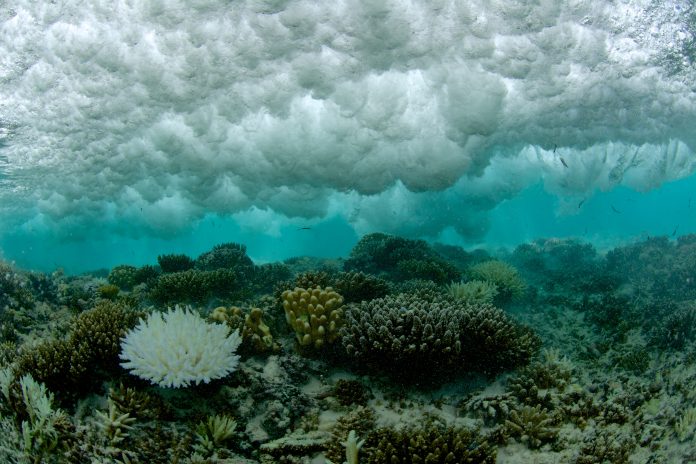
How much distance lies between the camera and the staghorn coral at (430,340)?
5.46 meters

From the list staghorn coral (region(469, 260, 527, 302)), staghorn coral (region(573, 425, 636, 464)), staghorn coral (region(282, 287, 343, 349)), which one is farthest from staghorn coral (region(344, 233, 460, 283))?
staghorn coral (region(573, 425, 636, 464))

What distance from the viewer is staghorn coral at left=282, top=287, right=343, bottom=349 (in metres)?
6.12

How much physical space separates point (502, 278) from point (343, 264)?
21.1 feet

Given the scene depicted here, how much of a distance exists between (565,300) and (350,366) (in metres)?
8.98

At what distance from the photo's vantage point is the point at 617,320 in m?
9.34

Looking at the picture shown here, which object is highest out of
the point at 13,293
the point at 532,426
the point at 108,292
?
the point at 108,292

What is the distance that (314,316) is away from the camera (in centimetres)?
614

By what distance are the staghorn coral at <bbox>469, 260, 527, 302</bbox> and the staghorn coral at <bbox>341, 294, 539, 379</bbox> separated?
20.5 ft

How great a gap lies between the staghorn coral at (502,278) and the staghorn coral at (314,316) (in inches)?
292

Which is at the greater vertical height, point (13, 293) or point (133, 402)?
point (13, 293)

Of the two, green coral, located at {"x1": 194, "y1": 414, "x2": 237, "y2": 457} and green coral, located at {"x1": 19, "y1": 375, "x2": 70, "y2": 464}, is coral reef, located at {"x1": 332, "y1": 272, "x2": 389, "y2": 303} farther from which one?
green coral, located at {"x1": 19, "y1": 375, "x2": 70, "y2": 464}

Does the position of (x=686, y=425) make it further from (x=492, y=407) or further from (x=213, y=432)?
(x=213, y=432)

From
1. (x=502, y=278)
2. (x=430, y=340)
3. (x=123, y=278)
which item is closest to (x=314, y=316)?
(x=430, y=340)

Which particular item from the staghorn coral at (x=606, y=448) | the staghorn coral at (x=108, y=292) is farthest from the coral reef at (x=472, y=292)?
the staghorn coral at (x=108, y=292)
